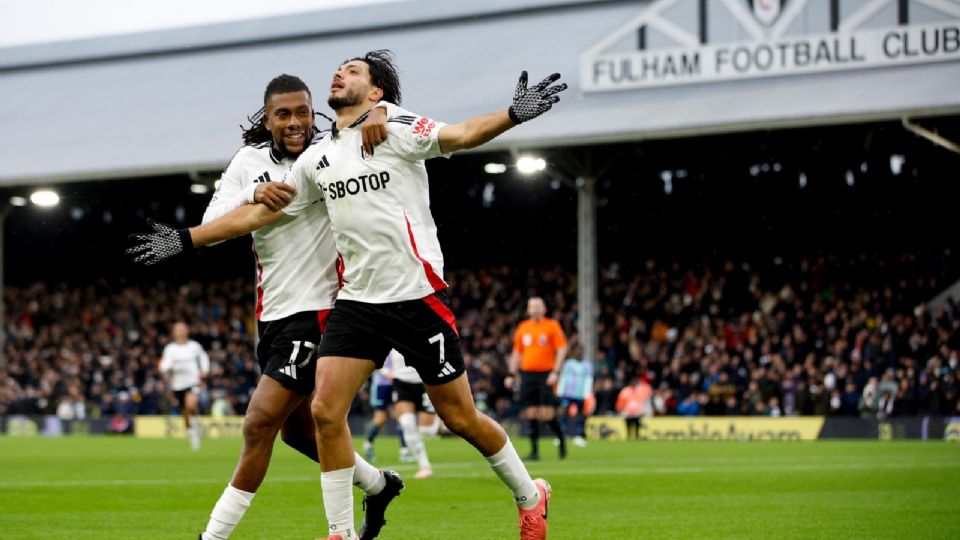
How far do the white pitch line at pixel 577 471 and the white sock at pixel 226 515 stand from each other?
6646 mm

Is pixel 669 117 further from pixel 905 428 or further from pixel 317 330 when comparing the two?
pixel 317 330

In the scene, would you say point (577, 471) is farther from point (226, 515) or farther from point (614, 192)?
point (614, 192)

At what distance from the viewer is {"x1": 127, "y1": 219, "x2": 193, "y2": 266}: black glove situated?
23.8 feet

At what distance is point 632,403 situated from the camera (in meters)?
28.5

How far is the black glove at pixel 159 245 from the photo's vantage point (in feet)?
23.8

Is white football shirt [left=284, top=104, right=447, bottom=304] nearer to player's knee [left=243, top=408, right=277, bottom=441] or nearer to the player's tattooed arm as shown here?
the player's tattooed arm

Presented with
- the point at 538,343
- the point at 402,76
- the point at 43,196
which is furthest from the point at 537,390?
the point at 43,196

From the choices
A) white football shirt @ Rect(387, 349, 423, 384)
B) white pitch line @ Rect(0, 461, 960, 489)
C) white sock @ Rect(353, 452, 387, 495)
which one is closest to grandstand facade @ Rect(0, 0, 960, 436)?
white pitch line @ Rect(0, 461, 960, 489)

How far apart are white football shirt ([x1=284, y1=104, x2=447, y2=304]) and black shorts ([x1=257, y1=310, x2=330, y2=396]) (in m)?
0.48

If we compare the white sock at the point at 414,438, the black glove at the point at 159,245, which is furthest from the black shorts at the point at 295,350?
the white sock at the point at 414,438

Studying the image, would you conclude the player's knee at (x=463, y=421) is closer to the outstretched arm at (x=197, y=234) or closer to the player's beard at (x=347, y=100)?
the outstretched arm at (x=197, y=234)

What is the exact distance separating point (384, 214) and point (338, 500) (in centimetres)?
142

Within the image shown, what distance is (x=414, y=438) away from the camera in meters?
15.8

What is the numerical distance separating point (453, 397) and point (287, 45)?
A: 31.2 metres
